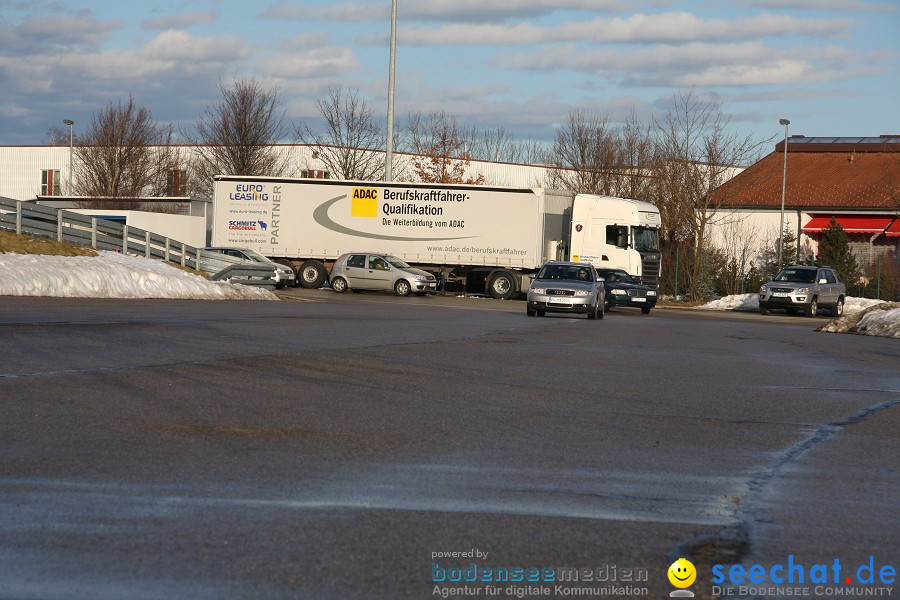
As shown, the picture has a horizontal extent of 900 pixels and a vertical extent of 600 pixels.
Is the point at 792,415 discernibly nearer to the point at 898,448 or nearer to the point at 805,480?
the point at 898,448

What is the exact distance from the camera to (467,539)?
18.2ft

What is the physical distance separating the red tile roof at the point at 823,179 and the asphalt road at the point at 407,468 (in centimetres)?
4585

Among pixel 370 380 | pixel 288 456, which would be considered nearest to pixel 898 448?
pixel 288 456

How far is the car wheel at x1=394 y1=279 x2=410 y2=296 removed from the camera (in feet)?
138

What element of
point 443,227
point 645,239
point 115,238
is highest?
point 443,227

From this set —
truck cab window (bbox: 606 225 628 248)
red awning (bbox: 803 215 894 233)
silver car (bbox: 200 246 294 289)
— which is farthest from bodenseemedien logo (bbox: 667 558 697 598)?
red awning (bbox: 803 215 894 233)

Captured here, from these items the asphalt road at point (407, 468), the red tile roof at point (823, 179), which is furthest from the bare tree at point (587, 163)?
the asphalt road at point (407, 468)

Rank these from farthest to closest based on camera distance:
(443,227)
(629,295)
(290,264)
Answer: (290,264)
(443,227)
(629,295)

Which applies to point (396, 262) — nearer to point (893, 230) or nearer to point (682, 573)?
point (893, 230)

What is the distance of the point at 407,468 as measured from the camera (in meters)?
7.45

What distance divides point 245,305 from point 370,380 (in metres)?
16.7

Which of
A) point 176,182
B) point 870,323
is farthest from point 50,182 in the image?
point 870,323

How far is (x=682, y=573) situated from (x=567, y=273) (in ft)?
86.6

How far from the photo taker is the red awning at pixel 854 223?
59.2 meters
